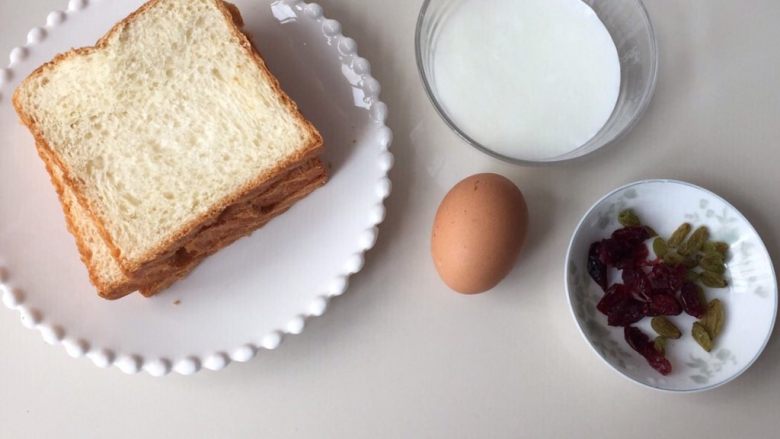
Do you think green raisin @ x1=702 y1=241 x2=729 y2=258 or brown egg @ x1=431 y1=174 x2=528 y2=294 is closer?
brown egg @ x1=431 y1=174 x2=528 y2=294

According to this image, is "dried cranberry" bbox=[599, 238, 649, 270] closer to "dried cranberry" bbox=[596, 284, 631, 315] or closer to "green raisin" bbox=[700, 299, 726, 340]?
"dried cranberry" bbox=[596, 284, 631, 315]

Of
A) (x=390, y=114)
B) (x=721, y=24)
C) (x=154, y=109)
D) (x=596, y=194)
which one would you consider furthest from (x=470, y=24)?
(x=154, y=109)

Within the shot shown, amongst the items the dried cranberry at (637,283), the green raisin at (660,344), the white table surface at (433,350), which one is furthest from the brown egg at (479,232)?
the green raisin at (660,344)

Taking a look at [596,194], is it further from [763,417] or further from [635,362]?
[763,417]

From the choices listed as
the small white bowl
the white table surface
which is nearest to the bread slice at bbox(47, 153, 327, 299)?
the white table surface

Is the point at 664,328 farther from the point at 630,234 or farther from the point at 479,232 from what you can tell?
the point at 479,232

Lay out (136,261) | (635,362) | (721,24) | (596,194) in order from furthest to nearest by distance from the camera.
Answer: (721,24) < (596,194) < (635,362) < (136,261)

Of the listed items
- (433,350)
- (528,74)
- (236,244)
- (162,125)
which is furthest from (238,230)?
(528,74)
